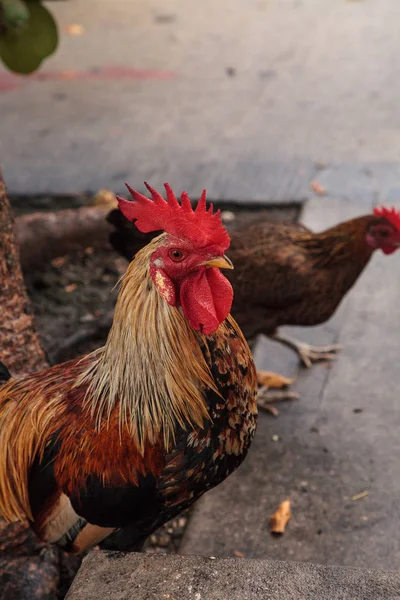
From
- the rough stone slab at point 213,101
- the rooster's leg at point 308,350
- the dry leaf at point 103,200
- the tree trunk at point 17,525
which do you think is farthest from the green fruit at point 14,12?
the rough stone slab at point 213,101

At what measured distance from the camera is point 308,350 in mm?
4637

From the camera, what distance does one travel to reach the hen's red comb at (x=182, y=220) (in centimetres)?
246

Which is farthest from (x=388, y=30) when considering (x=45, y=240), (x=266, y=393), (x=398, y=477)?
(x=398, y=477)

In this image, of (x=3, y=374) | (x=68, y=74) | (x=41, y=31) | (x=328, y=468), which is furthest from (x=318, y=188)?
(x=3, y=374)

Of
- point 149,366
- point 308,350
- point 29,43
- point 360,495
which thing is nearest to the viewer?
point 149,366

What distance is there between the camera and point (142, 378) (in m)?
2.65

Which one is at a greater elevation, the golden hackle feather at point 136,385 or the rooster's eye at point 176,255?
the rooster's eye at point 176,255

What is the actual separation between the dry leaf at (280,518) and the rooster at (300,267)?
0.97 m

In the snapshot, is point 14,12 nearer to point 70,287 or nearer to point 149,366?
point 70,287

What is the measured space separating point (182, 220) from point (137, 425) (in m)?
0.73

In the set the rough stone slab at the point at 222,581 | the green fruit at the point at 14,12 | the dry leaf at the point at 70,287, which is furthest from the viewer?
the dry leaf at the point at 70,287

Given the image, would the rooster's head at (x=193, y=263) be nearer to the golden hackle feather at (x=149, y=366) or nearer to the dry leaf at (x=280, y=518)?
the golden hackle feather at (x=149, y=366)

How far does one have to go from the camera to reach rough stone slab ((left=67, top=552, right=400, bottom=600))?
2.39 m

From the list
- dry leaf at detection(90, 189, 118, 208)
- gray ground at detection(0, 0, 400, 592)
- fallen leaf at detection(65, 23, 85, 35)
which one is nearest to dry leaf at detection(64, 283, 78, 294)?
dry leaf at detection(90, 189, 118, 208)
